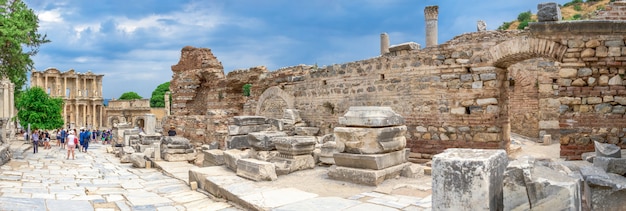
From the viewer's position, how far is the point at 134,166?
13.4 m

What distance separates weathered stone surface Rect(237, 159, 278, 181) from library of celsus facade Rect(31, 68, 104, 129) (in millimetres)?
59976

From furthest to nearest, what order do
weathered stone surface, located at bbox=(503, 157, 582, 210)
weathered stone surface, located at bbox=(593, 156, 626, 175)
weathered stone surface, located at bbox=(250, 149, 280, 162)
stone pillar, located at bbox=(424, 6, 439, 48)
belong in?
stone pillar, located at bbox=(424, 6, 439, 48) → weathered stone surface, located at bbox=(250, 149, 280, 162) → weathered stone surface, located at bbox=(593, 156, 626, 175) → weathered stone surface, located at bbox=(503, 157, 582, 210)

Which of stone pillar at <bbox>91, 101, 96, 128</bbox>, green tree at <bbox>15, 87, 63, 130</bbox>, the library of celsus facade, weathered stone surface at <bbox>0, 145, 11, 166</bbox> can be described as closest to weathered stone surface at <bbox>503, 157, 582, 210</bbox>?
weathered stone surface at <bbox>0, 145, 11, 166</bbox>

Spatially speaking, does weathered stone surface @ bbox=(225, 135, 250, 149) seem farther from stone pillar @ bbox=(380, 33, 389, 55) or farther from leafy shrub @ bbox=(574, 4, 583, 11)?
leafy shrub @ bbox=(574, 4, 583, 11)

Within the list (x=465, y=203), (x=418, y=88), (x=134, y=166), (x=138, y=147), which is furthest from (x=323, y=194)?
(x=138, y=147)

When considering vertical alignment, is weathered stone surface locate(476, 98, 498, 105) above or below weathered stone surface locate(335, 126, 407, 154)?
above

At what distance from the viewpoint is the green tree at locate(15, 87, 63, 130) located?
35.0 metres

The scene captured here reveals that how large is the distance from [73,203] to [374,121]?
5.17 meters

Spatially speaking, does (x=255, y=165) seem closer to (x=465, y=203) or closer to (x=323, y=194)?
(x=323, y=194)

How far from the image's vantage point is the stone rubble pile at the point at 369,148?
6.76m

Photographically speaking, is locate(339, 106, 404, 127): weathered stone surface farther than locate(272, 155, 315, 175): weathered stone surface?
No

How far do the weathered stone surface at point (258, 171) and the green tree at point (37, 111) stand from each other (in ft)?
113

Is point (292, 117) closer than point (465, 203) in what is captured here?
No

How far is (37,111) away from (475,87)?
37.8 meters
